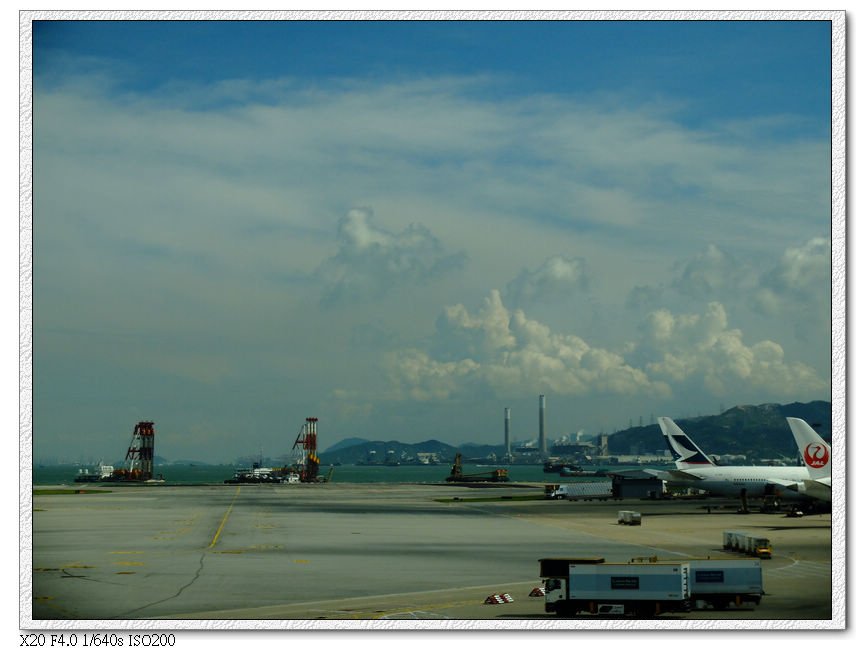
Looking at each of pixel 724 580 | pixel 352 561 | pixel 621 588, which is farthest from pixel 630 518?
pixel 621 588

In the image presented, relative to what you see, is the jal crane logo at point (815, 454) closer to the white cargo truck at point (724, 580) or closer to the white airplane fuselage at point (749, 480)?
the white airplane fuselage at point (749, 480)

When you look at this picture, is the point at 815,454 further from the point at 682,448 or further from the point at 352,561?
the point at 682,448

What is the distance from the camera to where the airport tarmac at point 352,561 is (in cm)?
4209

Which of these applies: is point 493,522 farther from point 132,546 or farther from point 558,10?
point 558,10

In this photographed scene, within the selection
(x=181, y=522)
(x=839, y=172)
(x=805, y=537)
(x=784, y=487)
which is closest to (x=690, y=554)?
(x=805, y=537)

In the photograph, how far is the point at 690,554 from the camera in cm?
6856

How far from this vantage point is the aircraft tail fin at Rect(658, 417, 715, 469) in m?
157

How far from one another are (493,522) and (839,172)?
2861 inches

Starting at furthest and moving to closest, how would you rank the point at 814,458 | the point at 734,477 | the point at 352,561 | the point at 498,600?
the point at 734,477 → the point at 814,458 → the point at 352,561 → the point at 498,600

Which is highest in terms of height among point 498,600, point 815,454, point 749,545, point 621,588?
point 621,588

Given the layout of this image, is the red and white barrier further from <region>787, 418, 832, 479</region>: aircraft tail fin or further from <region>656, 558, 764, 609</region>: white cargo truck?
<region>787, 418, 832, 479</region>: aircraft tail fin

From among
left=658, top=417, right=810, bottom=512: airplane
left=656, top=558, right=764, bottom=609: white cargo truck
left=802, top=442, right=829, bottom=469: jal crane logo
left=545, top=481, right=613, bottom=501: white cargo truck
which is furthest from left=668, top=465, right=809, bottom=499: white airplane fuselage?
left=656, top=558, right=764, bottom=609: white cargo truck

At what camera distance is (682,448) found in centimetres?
16038

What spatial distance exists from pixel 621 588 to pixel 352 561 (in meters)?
27.2
